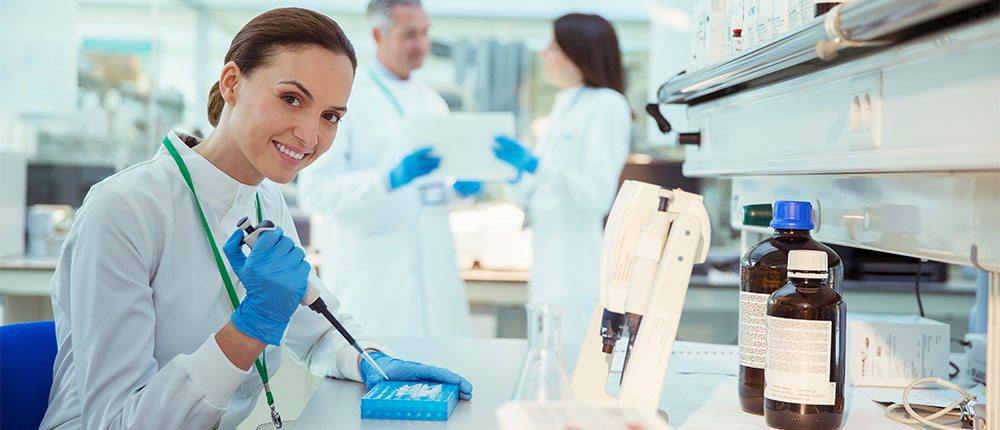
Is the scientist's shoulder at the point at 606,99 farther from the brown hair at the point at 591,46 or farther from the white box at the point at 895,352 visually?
the white box at the point at 895,352

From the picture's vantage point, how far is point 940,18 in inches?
29.1

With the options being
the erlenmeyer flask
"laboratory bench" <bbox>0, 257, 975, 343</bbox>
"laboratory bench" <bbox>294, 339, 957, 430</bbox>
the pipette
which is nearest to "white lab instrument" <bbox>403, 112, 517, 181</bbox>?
"laboratory bench" <bbox>0, 257, 975, 343</bbox>

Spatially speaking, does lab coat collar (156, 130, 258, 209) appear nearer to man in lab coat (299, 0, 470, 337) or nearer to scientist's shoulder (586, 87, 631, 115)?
man in lab coat (299, 0, 470, 337)

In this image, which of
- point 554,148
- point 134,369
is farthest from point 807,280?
point 554,148

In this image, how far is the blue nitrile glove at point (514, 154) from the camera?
2605 millimetres

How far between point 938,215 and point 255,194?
98 centimetres

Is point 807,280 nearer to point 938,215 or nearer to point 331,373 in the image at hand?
point 938,215

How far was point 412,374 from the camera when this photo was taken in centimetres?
113

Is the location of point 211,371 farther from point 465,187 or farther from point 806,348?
point 465,187

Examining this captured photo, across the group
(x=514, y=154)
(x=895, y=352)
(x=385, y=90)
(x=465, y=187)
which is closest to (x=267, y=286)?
(x=895, y=352)

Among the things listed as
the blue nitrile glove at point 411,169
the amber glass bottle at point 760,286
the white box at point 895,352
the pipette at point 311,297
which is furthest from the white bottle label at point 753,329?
the blue nitrile glove at point 411,169

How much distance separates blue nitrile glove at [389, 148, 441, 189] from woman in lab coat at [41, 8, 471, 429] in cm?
91

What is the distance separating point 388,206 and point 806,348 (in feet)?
5.41

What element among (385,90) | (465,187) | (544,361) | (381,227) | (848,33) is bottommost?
(544,361)
